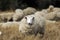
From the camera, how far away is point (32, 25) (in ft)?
35.9

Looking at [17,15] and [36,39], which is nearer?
[36,39]

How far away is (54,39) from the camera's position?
417 inches

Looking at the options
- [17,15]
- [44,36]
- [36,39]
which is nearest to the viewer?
[36,39]

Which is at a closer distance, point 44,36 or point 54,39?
point 54,39

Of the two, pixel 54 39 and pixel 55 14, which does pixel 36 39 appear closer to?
pixel 54 39

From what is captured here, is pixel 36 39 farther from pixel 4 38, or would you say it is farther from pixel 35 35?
pixel 4 38

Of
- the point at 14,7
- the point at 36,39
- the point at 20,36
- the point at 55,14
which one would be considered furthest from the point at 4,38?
the point at 14,7

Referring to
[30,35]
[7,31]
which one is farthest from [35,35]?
[7,31]

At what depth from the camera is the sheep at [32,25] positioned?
10788 mm

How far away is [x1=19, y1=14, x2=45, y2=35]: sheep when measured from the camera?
1079 cm

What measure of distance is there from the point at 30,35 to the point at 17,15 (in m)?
8.99

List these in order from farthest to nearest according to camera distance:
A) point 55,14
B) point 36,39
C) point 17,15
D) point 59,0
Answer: point 59,0, point 17,15, point 55,14, point 36,39

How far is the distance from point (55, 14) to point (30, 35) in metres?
7.62

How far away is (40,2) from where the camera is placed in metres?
26.9
